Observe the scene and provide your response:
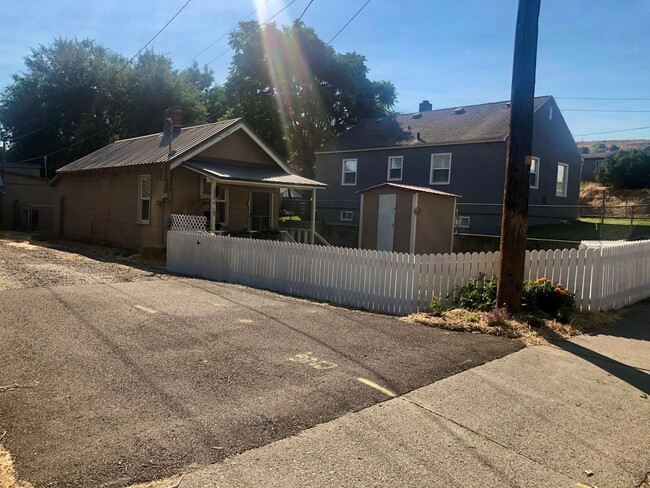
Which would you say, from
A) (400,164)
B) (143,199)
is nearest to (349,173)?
(400,164)

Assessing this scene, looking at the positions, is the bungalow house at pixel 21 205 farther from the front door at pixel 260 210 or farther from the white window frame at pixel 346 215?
the white window frame at pixel 346 215

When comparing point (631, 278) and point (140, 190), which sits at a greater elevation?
point (140, 190)

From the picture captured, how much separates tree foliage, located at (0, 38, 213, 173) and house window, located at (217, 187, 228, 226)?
2539 cm

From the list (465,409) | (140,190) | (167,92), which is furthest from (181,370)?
(167,92)

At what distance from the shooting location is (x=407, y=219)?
1442 centimetres

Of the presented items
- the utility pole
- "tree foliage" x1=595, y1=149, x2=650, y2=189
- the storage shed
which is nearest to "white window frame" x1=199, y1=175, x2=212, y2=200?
the storage shed

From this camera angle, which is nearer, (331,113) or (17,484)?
(17,484)

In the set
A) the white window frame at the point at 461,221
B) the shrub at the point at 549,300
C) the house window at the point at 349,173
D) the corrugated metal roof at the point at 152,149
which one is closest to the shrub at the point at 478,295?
the shrub at the point at 549,300

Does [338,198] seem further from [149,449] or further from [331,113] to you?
[149,449]

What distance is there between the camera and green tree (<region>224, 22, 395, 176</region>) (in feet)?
125

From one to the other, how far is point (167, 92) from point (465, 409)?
137 feet

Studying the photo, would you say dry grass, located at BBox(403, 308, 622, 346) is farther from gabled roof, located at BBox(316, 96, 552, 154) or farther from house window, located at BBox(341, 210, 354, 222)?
house window, located at BBox(341, 210, 354, 222)

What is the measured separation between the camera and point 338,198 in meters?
28.1

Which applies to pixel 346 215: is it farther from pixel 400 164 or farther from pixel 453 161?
pixel 453 161
